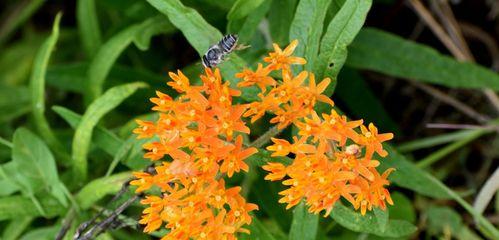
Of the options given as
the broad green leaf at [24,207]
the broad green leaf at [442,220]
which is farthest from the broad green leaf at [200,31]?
the broad green leaf at [442,220]

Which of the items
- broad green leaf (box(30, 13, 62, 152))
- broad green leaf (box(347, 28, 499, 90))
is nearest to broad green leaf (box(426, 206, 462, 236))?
broad green leaf (box(347, 28, 499, 90))

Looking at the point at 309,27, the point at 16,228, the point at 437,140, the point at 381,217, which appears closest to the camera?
the point at 381,217

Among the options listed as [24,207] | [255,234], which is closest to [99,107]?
[24,207]

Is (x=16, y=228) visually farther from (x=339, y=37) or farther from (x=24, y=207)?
(x=339, y=37)

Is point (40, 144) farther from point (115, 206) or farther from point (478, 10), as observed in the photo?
point (478, 10)

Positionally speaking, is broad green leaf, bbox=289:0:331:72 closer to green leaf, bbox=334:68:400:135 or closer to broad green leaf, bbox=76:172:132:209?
broad green leaf, bbox=76:172:132:209

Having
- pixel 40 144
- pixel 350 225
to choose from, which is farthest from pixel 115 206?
pixel 350 225

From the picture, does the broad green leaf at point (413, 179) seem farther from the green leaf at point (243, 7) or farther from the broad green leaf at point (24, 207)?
the broad green leaf at point (24, 207)
